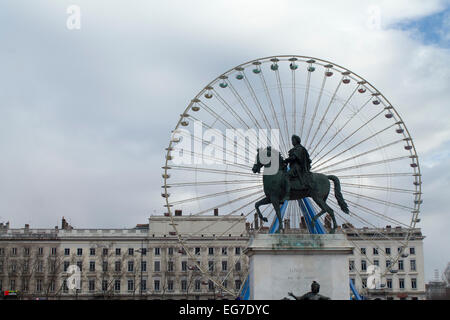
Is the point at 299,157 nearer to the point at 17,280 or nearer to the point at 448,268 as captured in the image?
the point at 17,280

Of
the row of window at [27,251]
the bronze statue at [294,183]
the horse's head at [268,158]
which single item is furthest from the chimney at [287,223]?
the row of window at [27,251]

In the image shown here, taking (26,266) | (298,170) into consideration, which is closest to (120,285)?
(26,266)

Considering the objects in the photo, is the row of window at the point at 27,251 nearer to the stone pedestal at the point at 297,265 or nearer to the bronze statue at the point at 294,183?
the bronze statue at the point at 294,183

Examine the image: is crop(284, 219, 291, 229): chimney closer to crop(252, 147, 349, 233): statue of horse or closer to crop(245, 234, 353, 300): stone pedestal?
crop(252, 147, 349, 233): statue of horse

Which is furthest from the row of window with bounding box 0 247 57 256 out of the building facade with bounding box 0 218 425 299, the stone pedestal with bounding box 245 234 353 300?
the stone pedestal with bounding box 245 234 353 300

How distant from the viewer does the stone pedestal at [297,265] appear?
31.1 meters

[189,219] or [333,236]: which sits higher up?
[189,219]

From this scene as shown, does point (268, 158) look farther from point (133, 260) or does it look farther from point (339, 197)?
point (133, 260)

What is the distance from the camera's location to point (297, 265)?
31.3 m

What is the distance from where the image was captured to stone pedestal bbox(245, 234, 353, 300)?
3106 centimetres

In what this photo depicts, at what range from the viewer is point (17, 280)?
350 ft
